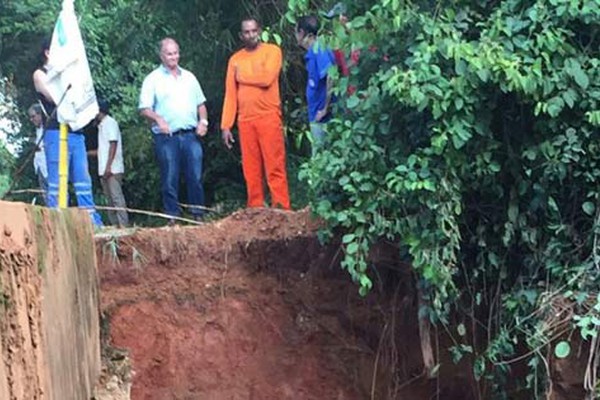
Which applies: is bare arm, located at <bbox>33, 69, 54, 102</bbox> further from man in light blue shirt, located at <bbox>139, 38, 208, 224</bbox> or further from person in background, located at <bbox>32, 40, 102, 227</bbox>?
man in light blue shirt, located at <bbox>139, 38, 208, 224</bbox>

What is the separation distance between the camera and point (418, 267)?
5.70m

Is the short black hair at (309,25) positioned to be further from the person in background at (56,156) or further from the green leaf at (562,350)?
the green leaf at (562,350)

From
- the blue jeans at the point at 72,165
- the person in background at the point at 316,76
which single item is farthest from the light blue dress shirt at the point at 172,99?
the person in background at the point at 316,76

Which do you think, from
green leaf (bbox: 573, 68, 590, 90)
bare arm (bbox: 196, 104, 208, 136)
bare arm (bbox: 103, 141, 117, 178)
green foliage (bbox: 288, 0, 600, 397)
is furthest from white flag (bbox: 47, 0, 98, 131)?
green leaf (bbox: 573, 68, 590, 90)

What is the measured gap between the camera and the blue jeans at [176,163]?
24.7 ft

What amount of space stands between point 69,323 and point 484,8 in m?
2.98

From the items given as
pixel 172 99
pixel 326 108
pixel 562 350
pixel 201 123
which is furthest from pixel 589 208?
pixel 172 99

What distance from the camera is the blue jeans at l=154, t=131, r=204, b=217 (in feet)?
24.7

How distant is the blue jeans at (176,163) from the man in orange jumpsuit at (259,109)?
361 mm

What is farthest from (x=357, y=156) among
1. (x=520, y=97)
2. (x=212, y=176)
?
(x=212, y=176)

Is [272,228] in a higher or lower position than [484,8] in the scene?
lower

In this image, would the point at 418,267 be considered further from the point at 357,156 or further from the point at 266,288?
the point at 266,288

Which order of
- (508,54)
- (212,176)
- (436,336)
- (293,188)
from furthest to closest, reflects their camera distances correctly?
(212,176) < (293,188) < (436,336) < (508,54)

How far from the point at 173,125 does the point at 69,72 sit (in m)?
1.08
